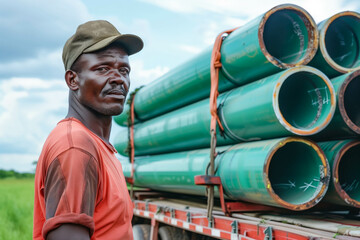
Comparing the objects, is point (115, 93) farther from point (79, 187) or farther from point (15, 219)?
point (15, 219)

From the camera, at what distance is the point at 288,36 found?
4.23 metres

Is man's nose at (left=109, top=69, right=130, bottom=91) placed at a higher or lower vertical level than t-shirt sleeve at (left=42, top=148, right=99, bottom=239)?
higher

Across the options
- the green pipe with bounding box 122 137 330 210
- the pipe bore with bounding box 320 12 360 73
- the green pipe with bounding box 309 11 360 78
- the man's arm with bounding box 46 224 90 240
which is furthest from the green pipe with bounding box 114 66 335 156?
the man's arm with bounding box 46 224 90 240

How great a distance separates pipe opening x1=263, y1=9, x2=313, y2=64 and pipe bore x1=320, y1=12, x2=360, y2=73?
24 cm

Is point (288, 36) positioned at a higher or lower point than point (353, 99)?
higher

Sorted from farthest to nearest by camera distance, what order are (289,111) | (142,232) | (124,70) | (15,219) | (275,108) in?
(15,219)
(142,232)
(289,111)
(275,108)
(124,70)

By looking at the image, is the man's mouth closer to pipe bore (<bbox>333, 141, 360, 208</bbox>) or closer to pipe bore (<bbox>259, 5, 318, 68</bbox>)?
pipe bore (<bbox>259, 5, 318, 68</bbox>)

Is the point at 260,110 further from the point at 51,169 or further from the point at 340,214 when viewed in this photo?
the point at 51,169

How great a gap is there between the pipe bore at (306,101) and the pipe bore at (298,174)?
0.17 m

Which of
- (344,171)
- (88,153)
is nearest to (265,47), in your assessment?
(344,171)

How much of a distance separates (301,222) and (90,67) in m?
2.36

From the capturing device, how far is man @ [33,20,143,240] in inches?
58.2

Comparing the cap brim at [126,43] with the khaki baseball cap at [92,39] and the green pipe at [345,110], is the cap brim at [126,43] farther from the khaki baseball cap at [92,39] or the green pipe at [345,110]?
the green pipe at [345,110]

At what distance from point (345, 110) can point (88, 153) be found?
9.90ft
